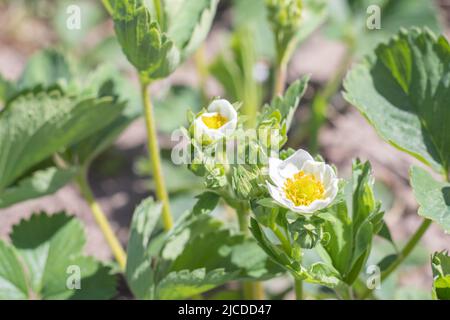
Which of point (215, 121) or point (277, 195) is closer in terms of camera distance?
point (277, 195)

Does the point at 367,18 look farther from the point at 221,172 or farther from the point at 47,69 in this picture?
the point at 221,172

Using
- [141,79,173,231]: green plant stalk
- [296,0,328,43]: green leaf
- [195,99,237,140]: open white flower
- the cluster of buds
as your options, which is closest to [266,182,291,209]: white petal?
[195,99,237,140]: open white flower

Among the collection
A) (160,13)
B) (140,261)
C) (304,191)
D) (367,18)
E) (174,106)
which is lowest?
(140,261)

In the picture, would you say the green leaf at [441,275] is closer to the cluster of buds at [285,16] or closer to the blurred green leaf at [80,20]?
A: the cluster of buds at [285,16]

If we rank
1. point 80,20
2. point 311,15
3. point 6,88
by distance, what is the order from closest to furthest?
1. point 6,88
2. point 311,15
3. point 80,20

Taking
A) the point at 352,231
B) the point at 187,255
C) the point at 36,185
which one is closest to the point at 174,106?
the point at 36,185

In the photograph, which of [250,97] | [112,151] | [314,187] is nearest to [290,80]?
[250,97]

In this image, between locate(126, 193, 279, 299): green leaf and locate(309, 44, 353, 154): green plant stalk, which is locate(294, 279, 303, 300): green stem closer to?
locate(126, 193, 279, 299): green leaf
